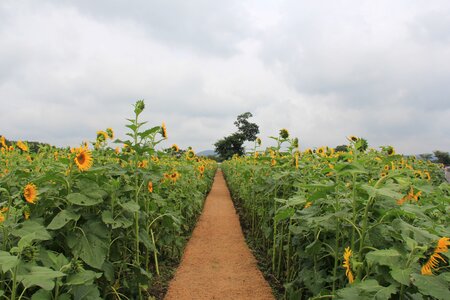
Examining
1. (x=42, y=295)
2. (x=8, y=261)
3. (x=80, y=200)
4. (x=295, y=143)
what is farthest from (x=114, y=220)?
(x=295, y=143)

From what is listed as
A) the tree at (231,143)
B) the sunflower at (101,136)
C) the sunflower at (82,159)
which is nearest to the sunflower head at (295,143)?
the sunflower at (101,136)

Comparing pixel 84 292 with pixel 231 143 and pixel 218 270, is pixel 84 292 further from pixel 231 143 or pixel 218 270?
pixel 231 143

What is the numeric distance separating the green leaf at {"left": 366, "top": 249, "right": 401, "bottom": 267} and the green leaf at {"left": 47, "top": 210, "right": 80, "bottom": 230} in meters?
1.85

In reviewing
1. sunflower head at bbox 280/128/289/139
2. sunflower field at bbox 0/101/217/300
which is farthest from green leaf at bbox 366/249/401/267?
sunflower head at bbox 280/128/289/139

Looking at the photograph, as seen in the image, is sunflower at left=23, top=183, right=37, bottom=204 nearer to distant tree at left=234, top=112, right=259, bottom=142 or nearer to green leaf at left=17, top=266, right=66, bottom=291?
green leaf at left=17, top=266, right=66, bottom=291

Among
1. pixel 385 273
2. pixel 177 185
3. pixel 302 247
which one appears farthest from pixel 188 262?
pixel 385 273

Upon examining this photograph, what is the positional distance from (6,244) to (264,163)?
14.4ft

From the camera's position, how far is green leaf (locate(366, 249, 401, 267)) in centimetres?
171

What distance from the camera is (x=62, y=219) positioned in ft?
7.86

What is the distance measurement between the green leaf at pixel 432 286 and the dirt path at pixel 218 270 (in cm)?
336

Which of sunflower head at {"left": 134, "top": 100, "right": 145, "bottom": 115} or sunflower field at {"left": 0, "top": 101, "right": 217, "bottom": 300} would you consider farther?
sunflower head at {"left": 134, "top": 100, "right": 145, "bottom": 115}

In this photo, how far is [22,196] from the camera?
8.08 feet

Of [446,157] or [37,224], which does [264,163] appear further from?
[446,157]

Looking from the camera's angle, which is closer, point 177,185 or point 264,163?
point 264,163
